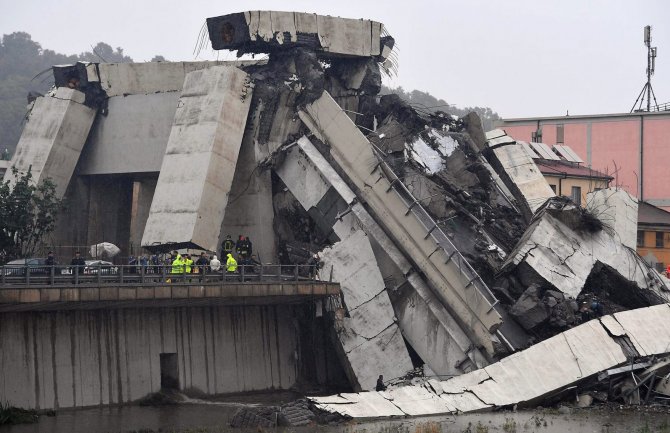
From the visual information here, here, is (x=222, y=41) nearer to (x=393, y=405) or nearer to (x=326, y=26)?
(x=326, y=26)

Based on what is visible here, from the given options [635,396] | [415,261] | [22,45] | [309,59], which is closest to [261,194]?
[309,59]

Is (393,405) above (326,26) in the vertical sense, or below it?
below

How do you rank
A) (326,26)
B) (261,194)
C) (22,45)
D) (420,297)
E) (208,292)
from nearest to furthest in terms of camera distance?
1. (208,292)
2. (420,297)
3. (261,194)
4. (326,26)
5. (22,45)

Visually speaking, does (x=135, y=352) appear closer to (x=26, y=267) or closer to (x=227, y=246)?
(x=26, y=267)

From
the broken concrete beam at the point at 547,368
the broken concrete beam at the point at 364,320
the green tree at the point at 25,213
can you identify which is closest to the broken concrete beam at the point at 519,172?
the broken concrete beam at the point at 364,320

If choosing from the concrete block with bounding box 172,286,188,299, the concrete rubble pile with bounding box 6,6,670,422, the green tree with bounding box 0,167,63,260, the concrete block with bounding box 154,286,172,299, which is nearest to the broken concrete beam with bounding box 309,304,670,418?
the concrete rubble pile with bounding box 6,6,670,422

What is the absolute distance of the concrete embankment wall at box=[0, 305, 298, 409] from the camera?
33.0 meters

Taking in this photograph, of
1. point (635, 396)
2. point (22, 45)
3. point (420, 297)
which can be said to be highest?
point (22, 45)

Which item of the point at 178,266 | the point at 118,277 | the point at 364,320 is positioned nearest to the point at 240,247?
the point at 364,320

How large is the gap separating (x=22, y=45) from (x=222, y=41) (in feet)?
446

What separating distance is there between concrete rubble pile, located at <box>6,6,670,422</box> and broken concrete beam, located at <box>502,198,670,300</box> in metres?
0.07

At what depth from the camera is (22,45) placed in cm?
17600

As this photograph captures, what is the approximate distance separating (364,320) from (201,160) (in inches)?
345

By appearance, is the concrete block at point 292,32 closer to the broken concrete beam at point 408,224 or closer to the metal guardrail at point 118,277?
the broken concrete beam at point 408,224
